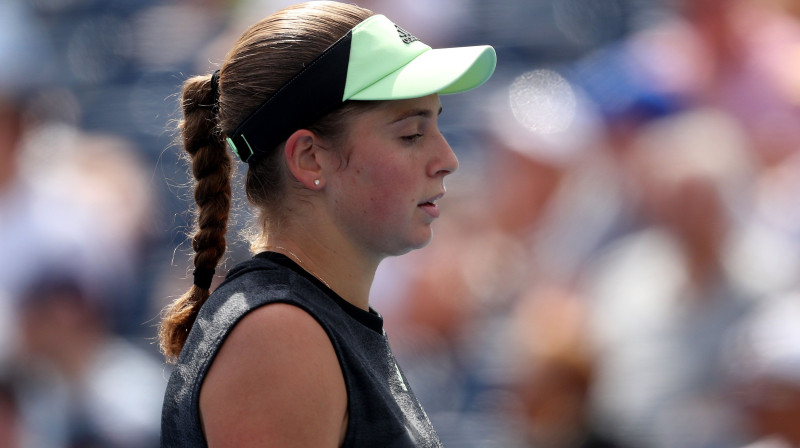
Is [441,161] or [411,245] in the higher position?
[441,161]

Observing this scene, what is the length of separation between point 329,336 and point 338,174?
0.75ft

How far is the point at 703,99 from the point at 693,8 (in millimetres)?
322

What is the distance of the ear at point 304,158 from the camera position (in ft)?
3.47

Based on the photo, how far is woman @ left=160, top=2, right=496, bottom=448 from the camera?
936 mm

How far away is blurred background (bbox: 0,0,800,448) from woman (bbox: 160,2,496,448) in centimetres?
146

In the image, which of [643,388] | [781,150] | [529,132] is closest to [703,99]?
[781,150]

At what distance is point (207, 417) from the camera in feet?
2.87

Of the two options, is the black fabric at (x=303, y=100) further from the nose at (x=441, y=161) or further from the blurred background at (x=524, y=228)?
the blurred background at (x=524, y=228)

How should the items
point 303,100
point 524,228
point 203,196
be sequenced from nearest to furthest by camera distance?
point 303,100, point 203,196, point 524,228

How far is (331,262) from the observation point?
1062 millimetres

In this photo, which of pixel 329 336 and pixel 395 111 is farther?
pixel 395 111

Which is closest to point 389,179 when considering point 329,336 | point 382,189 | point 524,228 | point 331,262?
point 382,189

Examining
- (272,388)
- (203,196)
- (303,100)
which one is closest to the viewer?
(272,388)

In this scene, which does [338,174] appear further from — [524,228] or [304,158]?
[524,228]
